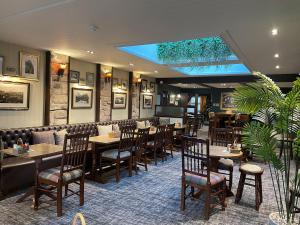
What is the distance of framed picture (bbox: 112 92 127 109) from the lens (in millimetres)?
7977

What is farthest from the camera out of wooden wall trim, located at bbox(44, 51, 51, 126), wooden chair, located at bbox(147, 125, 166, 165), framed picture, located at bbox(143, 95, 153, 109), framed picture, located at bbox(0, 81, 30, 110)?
framed picture, located at bbox(143, 95, 153, 109)

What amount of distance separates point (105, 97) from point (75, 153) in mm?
4388

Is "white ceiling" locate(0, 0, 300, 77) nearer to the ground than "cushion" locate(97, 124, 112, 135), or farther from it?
farther from it

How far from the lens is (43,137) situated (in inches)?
194

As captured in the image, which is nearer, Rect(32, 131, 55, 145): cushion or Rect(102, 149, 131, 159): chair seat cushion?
Rect(102, 149, 131, 159): chair seat cushion

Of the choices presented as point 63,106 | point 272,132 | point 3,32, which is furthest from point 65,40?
point 272,132

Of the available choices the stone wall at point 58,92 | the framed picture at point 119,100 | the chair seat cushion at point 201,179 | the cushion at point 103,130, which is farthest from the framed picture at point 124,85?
the chair seat cushion at point 201,179

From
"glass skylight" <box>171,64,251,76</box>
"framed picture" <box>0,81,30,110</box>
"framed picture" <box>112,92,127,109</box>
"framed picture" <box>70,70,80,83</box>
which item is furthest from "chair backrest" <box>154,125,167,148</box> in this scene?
"framed picture" <box>0,81,30,110</box>

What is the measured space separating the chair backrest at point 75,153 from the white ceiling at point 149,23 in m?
1.69

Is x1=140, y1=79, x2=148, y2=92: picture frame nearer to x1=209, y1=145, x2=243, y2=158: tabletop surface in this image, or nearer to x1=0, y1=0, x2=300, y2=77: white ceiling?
x1=0, y1=0, x2=300, y2=77: white ceiling

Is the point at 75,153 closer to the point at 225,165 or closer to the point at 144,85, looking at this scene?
the point at 225,165

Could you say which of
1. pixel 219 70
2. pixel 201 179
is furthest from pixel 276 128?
pixel 219 70

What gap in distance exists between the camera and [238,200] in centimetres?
368

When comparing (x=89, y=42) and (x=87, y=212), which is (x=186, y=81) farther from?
(x=87, y=212)
